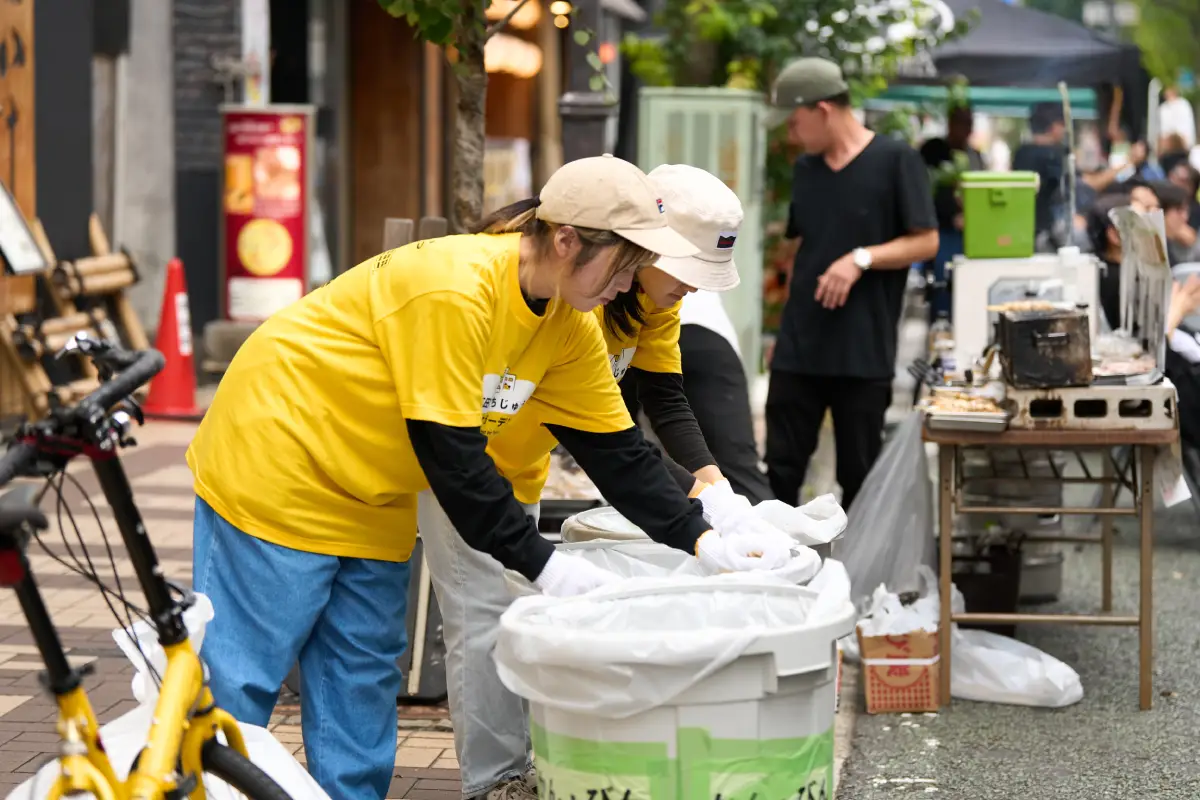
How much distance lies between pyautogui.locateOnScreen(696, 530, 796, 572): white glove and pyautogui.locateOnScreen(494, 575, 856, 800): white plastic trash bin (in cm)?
45

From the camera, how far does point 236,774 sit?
9.66 feet

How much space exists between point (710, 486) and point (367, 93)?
46.8 feet

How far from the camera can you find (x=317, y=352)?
11.3 ft

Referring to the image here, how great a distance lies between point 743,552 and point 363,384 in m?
0.83

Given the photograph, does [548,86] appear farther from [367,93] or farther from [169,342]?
[169,342]

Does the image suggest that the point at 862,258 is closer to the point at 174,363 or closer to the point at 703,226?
the point at 703,226

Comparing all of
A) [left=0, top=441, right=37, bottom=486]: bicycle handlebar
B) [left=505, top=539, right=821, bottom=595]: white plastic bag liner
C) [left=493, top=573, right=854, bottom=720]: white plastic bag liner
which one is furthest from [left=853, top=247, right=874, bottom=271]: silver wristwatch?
[left=0, top=441, right=37, bottom=486]: bicycle handlebar

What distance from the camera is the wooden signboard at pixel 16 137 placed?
33.1 ft

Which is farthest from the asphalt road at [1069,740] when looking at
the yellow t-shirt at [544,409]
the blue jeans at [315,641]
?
the blue jeans at [315,641]

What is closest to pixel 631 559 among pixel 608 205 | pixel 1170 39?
pixel 608 205

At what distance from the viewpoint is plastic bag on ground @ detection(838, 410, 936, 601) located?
5.93 metres

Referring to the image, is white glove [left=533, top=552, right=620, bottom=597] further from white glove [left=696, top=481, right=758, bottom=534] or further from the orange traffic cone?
the orange traffic cone

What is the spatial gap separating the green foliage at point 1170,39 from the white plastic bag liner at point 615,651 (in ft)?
143

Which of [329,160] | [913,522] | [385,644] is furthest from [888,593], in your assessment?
[329,160]
